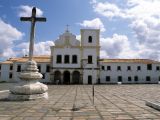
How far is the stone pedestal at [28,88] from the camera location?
35.6ft

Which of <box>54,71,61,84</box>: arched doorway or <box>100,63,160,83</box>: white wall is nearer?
<box>54,71,61,84</box>: arched doorway

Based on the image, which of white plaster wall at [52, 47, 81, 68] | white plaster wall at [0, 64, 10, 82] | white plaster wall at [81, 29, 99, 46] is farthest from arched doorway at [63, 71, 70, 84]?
white plaster wall at [0, 64, 10, 82]

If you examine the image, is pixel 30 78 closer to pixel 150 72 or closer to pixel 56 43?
pixel 56 43

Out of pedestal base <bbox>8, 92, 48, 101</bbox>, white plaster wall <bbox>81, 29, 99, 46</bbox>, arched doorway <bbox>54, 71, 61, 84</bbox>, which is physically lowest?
pedestal base <bbox>8, 92, 48, 101</bbox>

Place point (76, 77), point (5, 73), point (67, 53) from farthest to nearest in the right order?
1. point (5, 73)
2. point (76, 77)
3. point (67, 53)

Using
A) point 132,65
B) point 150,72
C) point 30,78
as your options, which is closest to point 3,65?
point 132,65

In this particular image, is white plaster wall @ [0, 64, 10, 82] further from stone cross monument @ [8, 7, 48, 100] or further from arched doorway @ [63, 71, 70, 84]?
stone cross monument @ [8, 7, 48, 100]

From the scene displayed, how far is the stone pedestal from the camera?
10852 mm

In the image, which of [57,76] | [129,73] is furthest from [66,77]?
[129,73]

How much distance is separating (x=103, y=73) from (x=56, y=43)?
1200cm

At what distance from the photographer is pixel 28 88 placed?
10.9 metres

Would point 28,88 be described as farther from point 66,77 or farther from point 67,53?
point 66,77

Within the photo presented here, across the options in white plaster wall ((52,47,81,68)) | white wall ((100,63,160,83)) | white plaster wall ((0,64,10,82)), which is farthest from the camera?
white plaster wall ((0,64,10,82))

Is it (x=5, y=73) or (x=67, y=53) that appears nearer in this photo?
(x=67, y=53)
